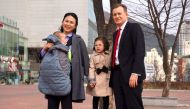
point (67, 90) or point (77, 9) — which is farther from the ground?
point (77, 9)

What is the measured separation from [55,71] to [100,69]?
55.2 inches

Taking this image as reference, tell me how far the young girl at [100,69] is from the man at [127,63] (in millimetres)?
951

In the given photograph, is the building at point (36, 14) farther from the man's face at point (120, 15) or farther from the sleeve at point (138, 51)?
the sleeve at point (138, 51)

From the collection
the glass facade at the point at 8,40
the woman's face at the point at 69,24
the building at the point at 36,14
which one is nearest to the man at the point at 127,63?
the woman's face at the point at 69,24

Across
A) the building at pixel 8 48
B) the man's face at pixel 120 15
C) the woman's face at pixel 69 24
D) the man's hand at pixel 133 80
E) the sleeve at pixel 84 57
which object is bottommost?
the man's hand at pixel 133 80

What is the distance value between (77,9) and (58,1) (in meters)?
4.85

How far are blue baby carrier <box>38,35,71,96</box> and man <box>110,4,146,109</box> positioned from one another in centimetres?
54

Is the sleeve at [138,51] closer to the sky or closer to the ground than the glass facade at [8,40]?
closer to the ground

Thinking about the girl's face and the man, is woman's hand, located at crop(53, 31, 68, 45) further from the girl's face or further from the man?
the girl's face

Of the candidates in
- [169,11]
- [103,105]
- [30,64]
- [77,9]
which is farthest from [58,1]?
[103,105]

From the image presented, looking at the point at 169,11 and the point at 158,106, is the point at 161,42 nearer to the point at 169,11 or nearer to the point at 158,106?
the point at 169,11

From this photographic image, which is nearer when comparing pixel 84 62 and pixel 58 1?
pixel 84 62

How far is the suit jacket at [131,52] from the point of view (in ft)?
15.9

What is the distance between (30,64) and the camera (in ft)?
250
